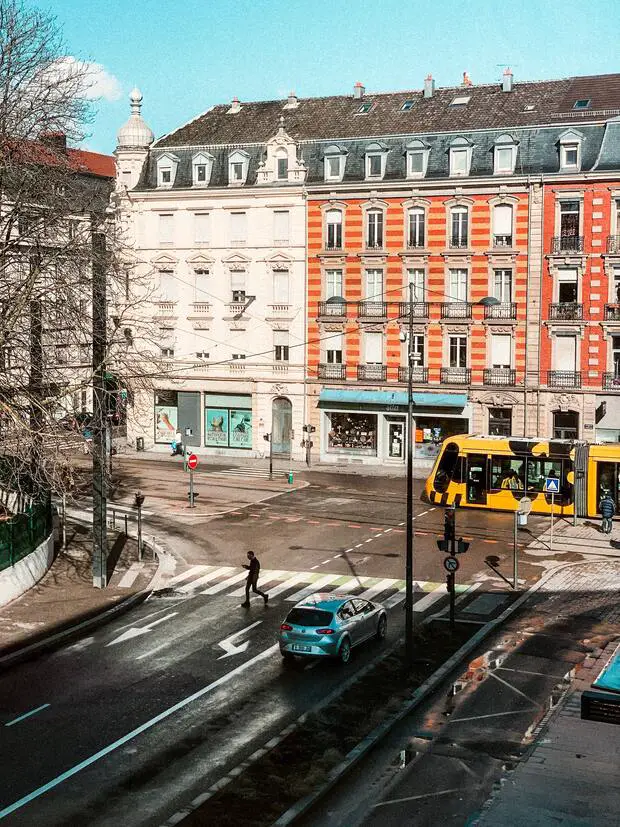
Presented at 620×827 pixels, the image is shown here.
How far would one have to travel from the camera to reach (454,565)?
2636cm

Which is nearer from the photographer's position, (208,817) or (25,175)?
(208,817)

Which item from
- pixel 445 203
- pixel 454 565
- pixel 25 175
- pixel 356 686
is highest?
Result: pixel 445 203

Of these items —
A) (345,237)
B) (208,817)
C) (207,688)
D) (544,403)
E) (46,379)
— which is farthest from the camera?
(345,237)

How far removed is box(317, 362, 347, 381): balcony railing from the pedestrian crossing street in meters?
23.7

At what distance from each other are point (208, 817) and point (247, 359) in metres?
43.1

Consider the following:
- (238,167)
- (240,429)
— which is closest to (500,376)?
(240,429)

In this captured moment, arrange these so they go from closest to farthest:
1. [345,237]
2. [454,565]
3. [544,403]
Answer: [454,565] → [544,403] → [345,237]

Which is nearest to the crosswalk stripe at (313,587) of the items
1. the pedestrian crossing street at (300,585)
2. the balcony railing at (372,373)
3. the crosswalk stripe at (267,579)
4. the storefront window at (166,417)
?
the pedestrian crossing street at (300,585)

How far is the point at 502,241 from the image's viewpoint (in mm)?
51781

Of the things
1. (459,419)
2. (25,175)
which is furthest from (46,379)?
(459,419)

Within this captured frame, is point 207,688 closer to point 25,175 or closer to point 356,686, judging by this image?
point 356,686

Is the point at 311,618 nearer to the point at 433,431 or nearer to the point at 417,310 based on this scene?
the point at 433,431

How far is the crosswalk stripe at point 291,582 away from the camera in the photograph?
30.2 m

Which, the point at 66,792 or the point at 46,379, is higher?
the point at 46,379
